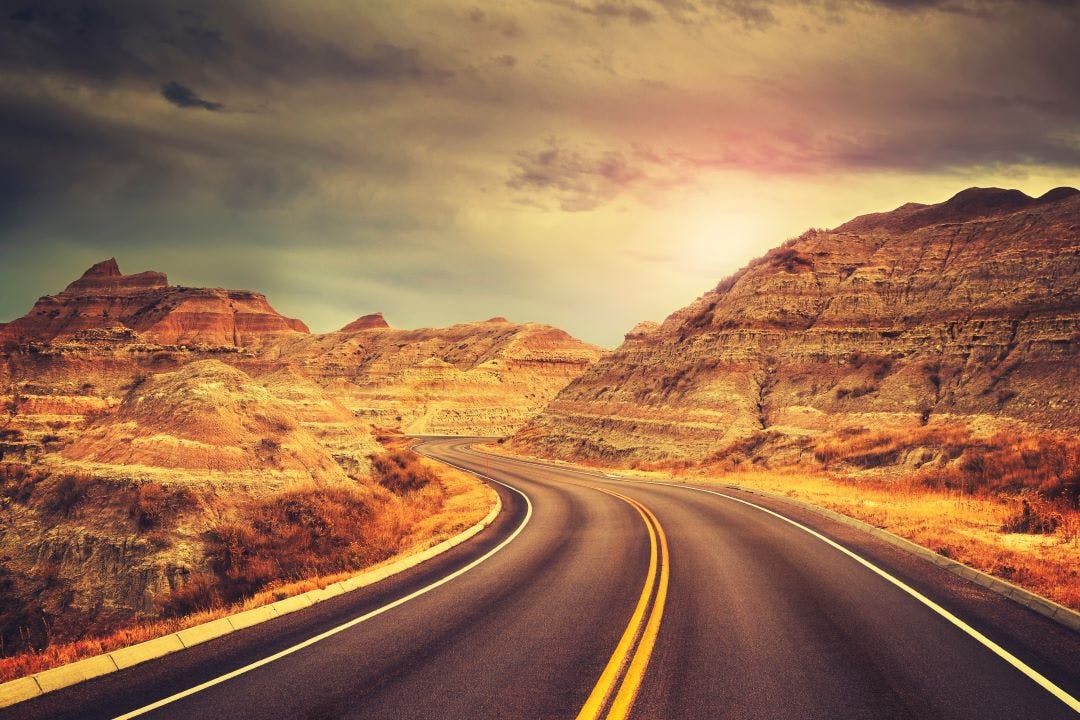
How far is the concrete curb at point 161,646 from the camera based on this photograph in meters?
5.12

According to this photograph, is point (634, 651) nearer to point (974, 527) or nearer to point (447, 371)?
point (974, 527)

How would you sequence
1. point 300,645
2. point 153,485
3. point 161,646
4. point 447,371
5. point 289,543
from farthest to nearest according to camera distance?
point 447,371
point 289,543
point 153,485
point 300,645
point 161,646

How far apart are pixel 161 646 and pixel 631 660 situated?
203 inches

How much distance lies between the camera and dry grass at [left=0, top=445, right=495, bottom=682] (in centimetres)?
652

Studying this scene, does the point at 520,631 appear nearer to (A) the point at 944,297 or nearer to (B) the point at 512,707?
(B) the point at 512,707

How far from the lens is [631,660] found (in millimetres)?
5738

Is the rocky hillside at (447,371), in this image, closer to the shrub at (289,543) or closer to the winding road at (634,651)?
the shrub at (289,543)

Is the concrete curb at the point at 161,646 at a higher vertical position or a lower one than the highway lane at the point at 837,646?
lower

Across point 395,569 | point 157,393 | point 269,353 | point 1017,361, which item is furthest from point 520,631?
point 269,353

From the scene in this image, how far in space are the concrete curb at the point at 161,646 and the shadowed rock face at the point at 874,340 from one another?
30054mm

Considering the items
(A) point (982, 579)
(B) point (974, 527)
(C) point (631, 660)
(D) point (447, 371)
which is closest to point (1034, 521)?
(B) point (974, 527)

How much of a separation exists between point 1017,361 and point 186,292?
17988 centimetres

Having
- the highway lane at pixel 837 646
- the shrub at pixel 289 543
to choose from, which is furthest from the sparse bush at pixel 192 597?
the highway lane at pixel 837 646

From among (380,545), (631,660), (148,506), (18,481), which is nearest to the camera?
(631,660)
